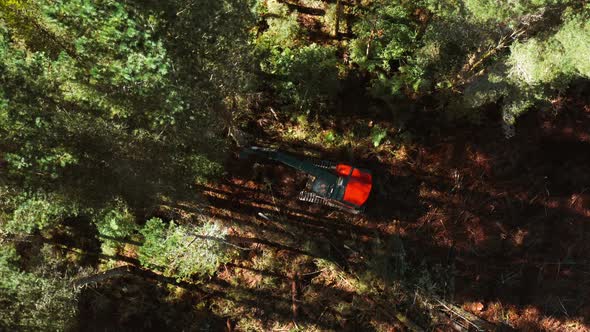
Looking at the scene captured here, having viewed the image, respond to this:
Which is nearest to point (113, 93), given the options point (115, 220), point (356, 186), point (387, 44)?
point (115, 220)

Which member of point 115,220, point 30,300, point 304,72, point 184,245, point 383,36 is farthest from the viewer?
point 383,36

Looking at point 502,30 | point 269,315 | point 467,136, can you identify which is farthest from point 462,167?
point 269,315

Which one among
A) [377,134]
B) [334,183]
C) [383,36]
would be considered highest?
[383,36]

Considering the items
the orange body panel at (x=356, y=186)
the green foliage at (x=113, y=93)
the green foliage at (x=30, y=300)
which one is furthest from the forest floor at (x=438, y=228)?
the green foliage at (x=30, y=300)

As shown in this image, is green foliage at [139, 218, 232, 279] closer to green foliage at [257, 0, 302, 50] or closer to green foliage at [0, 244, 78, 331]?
green foliage at [0, 244, 78, 331]

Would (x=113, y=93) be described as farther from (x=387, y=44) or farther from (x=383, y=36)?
(x=387, y=44)

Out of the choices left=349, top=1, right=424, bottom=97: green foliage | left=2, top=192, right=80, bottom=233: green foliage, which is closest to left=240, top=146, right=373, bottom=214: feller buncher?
left=349, top=1, right=424, bottom=97: green foliage

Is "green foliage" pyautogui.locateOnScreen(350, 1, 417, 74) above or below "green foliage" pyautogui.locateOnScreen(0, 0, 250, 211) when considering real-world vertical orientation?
above
